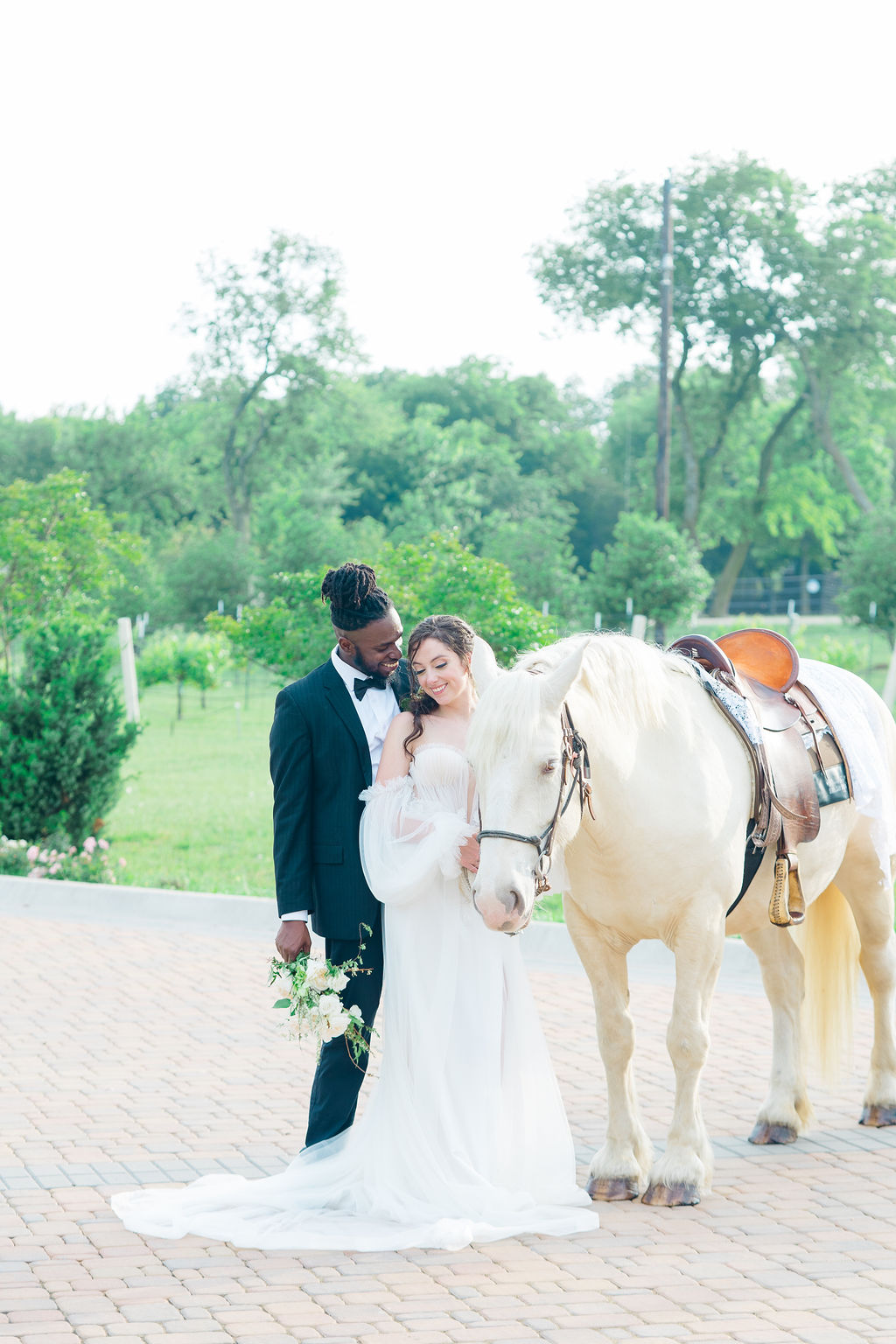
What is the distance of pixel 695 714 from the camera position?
4.47m

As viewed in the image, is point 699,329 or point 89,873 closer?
point 89,873

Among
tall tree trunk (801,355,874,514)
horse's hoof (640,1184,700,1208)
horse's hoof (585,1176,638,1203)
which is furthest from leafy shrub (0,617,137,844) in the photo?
tall tree trunk (801,355,874,514)

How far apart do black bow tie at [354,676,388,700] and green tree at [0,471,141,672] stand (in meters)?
17.0

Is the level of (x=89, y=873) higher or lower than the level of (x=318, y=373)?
lower

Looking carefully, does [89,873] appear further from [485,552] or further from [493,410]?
[493,410]

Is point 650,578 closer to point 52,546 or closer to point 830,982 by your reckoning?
point 52,546

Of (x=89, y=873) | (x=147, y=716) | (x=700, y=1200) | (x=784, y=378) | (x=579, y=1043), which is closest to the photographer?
(x=700, y=1200)

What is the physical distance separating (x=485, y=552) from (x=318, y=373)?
11708mm

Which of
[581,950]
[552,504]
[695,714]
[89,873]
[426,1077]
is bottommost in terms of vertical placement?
[89,873]

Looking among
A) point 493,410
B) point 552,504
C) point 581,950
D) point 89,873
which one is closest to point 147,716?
point 89,873

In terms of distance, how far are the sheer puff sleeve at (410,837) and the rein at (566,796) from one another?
31 cm

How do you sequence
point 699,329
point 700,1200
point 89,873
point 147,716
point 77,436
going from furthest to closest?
point 77,436, point 699,329, point 147,716, point 89,873, point 700,1200

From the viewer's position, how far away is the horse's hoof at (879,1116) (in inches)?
212

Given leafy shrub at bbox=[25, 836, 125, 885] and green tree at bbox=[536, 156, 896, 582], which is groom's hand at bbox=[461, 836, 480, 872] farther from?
green tree at bbox=[536, 156, 896, 582]
